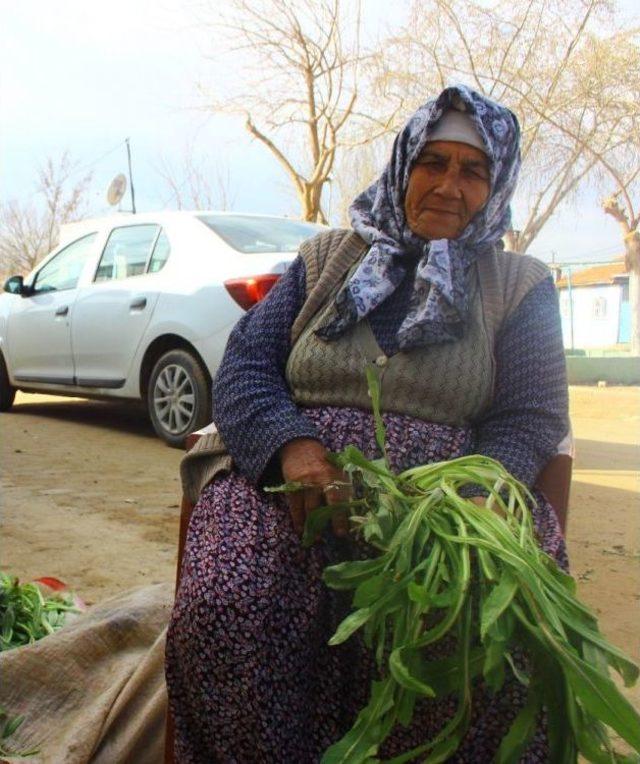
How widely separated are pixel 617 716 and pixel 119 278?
5627 millimetres

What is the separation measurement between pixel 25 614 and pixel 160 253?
3.97m

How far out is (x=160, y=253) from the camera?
591 cm

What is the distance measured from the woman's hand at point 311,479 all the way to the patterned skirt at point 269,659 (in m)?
0.05

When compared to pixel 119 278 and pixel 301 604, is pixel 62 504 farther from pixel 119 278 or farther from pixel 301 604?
pixel 301 604

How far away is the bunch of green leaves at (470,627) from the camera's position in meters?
1.16

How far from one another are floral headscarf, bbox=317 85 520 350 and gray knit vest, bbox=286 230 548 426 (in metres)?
0.03

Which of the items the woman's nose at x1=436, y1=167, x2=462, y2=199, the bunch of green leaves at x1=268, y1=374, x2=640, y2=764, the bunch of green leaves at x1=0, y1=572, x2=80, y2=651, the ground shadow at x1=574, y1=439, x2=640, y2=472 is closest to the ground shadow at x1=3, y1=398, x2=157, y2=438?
the ground shadow at x1=574, y1=439, x2=640, y2=472

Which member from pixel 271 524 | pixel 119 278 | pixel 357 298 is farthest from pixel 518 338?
pixel 119 278

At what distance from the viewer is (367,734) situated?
122 centimetres

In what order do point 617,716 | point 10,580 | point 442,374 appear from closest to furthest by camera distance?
1. point 617,716
2. point 442,374
3. point 10,580

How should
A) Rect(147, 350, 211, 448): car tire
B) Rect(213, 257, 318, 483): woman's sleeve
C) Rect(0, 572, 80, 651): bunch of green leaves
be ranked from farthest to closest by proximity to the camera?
Rect(147, 350, 211, 448): car tire < Rect(0, 572, 80, 651): bunch of green leaves < Rect(213, 257, 318, 483): woman's sleeve

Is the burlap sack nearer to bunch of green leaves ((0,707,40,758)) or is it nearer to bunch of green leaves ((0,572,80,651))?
bunch of green leaves ((0,707,40,758))

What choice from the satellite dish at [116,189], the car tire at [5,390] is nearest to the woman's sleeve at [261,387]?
the car tire at [5,390]

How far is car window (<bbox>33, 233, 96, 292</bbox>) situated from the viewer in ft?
22.0
